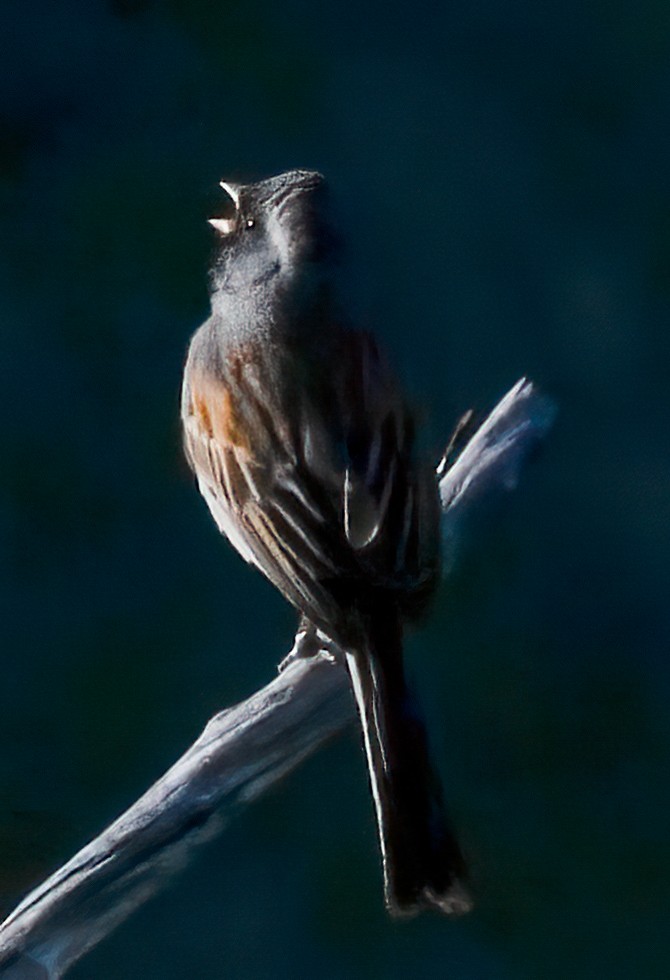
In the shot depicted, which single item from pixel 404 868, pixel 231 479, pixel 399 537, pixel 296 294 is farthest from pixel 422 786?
pixel 296 294

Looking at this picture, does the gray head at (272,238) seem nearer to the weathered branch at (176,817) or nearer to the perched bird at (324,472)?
the perched bird at (324,472)

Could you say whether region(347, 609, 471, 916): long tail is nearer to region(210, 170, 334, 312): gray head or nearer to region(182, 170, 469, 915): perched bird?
region(182, 170, 469, 915): perched bird

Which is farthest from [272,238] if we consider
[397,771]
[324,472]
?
[397,771]

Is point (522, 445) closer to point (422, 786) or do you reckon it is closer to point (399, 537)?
point (399, 537)

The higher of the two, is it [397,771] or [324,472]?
[324,472]

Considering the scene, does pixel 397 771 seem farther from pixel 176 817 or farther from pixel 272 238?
pixel 272 238

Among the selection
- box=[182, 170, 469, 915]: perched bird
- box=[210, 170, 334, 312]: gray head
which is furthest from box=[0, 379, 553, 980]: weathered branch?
box=[210, 170, 334, 312]: gray head

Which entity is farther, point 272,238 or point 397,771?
point 272,238
